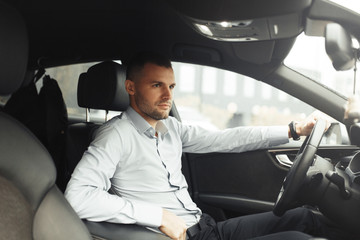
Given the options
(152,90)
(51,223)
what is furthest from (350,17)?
(51,223)

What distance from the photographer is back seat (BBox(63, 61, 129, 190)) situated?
216cm

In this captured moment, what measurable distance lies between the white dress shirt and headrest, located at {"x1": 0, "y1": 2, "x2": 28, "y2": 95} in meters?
0.43

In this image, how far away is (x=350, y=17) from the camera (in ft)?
4.96

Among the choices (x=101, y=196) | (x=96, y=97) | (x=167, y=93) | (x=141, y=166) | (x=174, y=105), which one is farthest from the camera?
(x=174, y=105)

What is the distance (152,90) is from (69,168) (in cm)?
67

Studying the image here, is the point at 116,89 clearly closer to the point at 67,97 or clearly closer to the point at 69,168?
the point at 69,168

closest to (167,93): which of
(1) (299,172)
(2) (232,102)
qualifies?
(1) (299,172)

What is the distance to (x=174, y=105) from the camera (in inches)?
113

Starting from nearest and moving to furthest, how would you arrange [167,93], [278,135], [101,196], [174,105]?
[101,196] → [167,93] → [278,135] → [174,105]

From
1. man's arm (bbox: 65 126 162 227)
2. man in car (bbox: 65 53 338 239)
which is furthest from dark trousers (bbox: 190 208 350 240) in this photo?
man's arm (bbox: 65 126 162 227)

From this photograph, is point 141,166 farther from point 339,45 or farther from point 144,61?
point 339,45

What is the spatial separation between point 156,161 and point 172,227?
0.36 metres

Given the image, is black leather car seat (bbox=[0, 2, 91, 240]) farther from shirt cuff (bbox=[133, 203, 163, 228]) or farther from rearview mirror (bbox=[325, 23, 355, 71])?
rearview mirror (bbox=[325, 23, 355, 71])

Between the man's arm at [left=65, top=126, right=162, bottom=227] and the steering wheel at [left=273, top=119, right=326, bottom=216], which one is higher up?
the steering wheel at [left=273, top=119, right=326, bottom=216]
